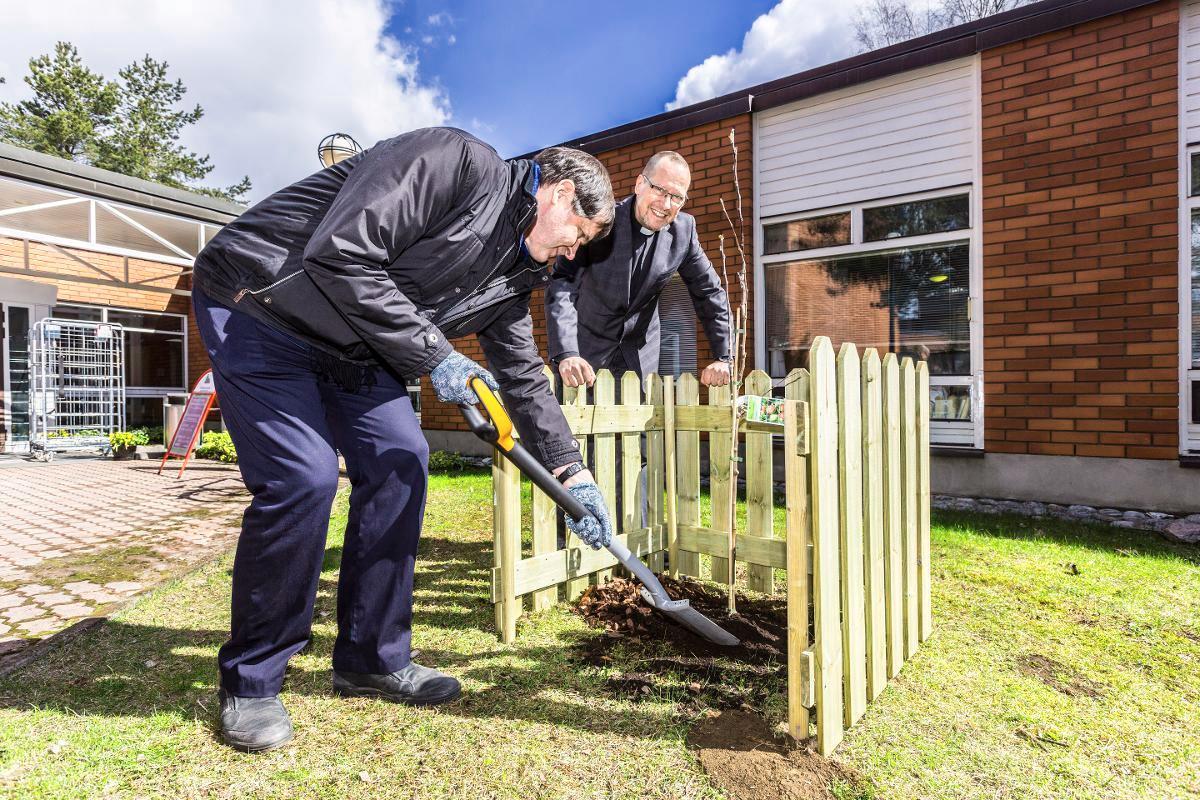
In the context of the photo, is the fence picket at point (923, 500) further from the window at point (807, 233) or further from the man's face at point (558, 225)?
the window at point (807, 233)

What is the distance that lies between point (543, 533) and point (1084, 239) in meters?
5.01

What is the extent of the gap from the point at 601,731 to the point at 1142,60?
6.31 metres

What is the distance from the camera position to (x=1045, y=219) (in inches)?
209

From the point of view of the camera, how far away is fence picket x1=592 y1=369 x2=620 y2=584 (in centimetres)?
320

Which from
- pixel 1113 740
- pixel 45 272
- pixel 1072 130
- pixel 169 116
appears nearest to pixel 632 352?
pixel 1113 740

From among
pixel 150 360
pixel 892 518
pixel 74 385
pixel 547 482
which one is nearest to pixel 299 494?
pixel 547 482

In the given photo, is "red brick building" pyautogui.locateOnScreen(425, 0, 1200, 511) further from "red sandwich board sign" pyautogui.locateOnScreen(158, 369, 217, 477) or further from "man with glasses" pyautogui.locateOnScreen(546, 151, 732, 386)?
"red sandwich board sign" pyautogui.locateOnScreen(158, 369, 217, 477)

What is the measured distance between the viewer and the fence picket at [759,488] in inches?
126

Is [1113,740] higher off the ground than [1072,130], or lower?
lower

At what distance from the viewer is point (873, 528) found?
2115 mm

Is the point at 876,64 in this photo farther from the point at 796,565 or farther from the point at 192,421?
the point at 192,421

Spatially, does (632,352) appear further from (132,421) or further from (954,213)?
(132,421)

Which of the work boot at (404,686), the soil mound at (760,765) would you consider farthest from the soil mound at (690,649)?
the work boot at (404,686)

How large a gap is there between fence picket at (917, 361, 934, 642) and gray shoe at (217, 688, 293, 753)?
2415 mm
